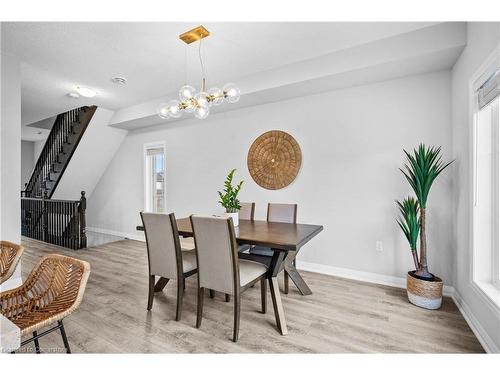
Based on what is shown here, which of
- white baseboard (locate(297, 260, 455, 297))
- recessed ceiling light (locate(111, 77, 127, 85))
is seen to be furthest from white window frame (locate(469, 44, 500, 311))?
recessed ceiling light (locate(111, 77, 127, 85))

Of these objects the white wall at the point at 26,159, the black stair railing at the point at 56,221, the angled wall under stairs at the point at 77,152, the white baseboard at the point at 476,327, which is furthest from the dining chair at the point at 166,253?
the white wall at the point at 26,159

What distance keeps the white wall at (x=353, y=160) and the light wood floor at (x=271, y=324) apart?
1.55 ft

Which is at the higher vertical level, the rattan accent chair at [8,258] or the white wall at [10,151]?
the white wall at [10,151]

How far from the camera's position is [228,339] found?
6.24 feet

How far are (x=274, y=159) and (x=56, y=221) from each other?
4.50m

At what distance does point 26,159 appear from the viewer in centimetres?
845

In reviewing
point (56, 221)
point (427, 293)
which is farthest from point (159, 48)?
point (56, 221)

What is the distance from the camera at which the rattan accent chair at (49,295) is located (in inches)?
51.4

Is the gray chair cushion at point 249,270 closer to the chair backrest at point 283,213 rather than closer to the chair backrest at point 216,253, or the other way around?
the chair backrest at point 216,253

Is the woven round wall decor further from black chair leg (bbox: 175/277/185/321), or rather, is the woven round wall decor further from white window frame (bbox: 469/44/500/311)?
black chair leg (bbox: 175/277/185/321)

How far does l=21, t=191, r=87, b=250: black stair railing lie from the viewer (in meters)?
4.61

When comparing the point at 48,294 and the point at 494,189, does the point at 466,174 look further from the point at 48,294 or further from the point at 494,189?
the point at 48,294
